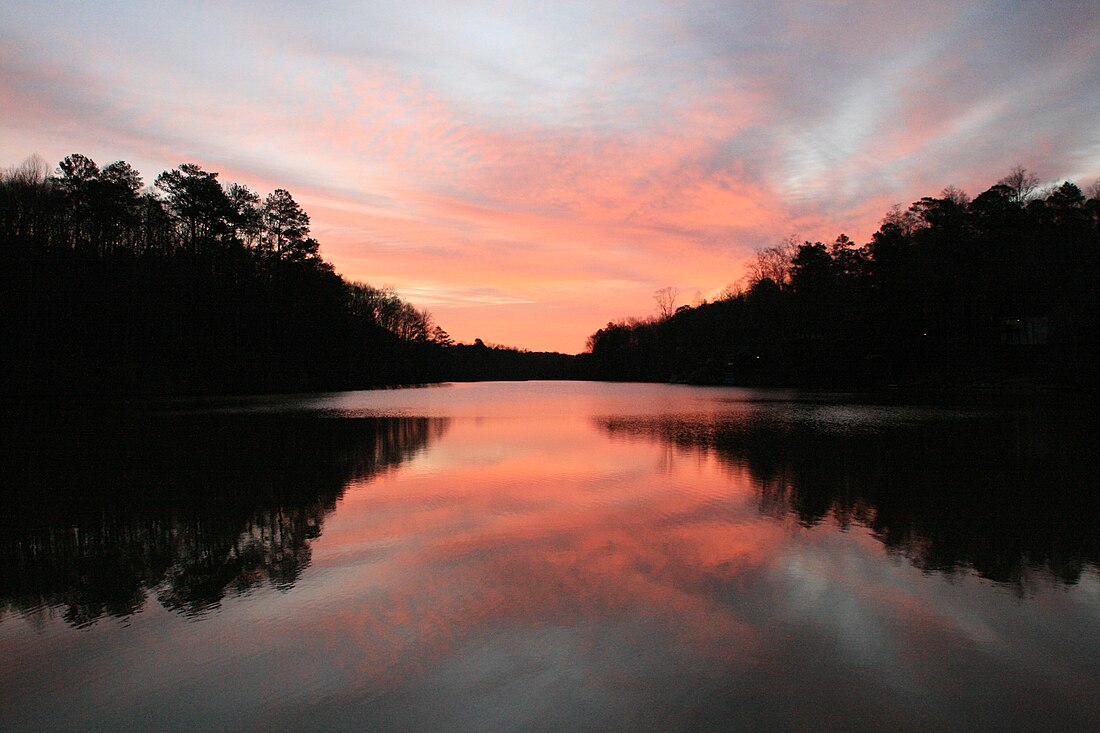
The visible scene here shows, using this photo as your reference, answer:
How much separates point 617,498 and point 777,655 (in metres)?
5.53

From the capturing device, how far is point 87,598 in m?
5.42

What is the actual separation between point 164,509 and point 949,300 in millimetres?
59645

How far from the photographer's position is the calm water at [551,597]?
11.7 feet

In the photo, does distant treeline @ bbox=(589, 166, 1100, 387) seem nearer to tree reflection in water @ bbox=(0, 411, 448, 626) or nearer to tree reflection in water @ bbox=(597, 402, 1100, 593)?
tree reflection in water @ bbox=(597, 402, 1100, 593)

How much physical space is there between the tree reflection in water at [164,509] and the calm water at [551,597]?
59 mm

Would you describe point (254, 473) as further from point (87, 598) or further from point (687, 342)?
point (687, 342)

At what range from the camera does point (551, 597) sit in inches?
210

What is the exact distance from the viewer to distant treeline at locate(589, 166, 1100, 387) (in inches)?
1687

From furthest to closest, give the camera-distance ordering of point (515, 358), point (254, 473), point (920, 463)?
point (515, 358) → point (920, 463) → point (254, 473)

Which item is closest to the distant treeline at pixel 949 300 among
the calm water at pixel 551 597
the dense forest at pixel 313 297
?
the dense forest at pixel 313 297

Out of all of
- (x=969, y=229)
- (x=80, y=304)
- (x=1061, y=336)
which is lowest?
(x=1061, y=336)

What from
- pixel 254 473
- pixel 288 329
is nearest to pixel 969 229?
pixel 288 329

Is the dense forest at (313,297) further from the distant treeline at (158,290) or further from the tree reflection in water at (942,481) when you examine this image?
the tree reflection in water at (942,481)

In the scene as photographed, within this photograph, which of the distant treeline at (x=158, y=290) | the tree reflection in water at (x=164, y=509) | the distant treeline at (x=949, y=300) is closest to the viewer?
the tree reflection in water at (x=164, y=509)
